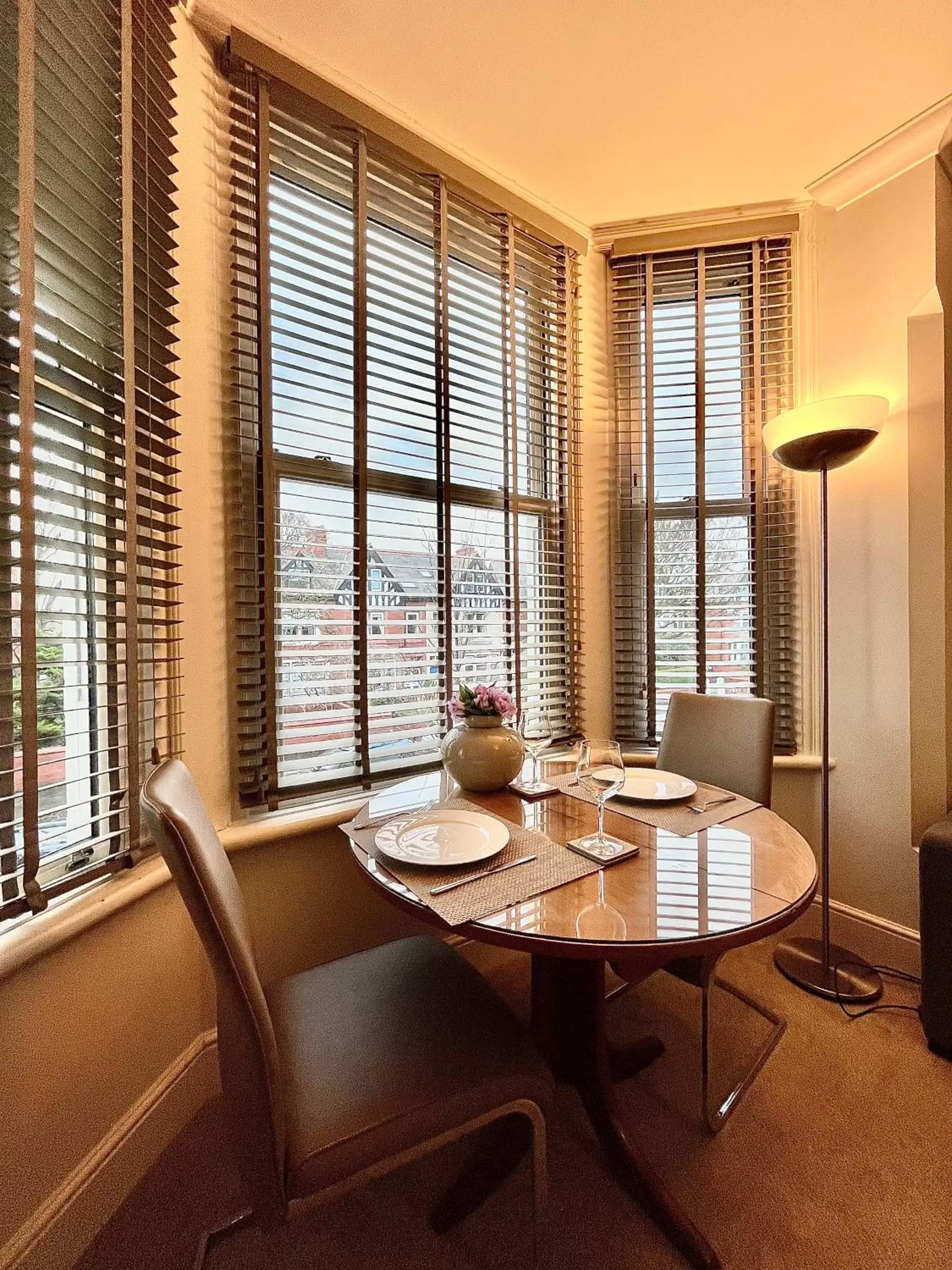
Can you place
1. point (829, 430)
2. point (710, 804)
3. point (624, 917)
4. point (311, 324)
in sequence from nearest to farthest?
point (624, 917) < point (710, 804) < point (311, 324) < point (829, 430)

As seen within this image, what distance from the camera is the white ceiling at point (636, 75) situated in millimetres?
1520

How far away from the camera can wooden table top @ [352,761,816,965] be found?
833 mm

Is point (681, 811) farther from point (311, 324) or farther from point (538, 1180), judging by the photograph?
point (311, 324)

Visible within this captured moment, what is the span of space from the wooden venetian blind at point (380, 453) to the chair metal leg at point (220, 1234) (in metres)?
0.86

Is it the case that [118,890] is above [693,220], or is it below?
below

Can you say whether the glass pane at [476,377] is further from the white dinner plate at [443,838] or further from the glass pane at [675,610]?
the white dinner plate at [443,838]

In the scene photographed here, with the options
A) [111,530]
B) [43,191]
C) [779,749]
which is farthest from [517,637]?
[43,191]

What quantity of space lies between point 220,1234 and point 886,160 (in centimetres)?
358

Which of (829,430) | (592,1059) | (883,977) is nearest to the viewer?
(592,1059)

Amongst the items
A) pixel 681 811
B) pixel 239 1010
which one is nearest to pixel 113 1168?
pixel 239 1010

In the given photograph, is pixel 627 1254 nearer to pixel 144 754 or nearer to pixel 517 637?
pixel 144 754

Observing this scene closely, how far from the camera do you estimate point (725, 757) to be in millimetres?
1745

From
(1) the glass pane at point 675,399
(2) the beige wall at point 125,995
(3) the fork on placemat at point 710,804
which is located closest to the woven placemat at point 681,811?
(3) the fork on placemat at point 710,804

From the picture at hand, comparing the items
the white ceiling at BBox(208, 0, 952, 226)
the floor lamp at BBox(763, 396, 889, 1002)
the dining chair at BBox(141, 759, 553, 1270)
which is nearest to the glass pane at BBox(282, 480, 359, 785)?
the dining chair at BBox(141, 759, 553, 1270)
